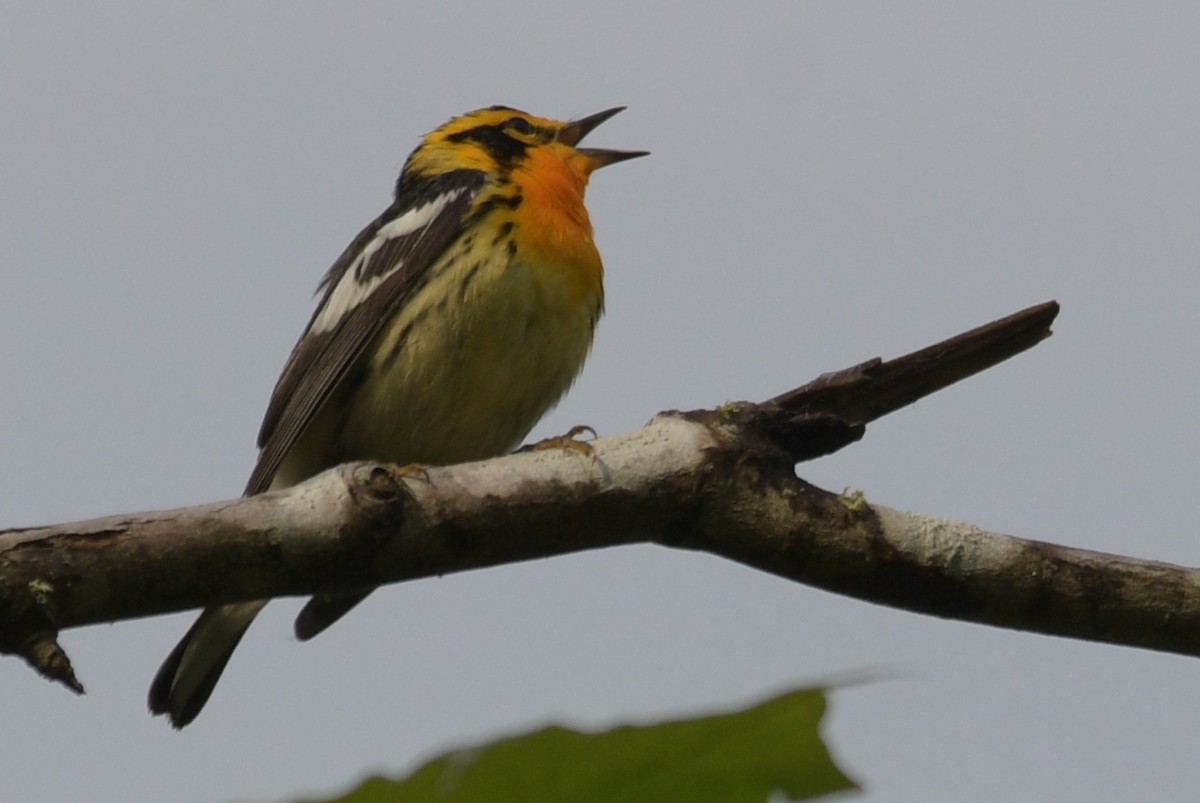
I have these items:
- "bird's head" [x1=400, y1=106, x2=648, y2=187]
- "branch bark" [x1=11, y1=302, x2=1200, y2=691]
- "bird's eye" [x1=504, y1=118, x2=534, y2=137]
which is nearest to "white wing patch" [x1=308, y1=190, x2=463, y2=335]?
"bird's head" [x1=400, y1=106, x2=648, y2=187]

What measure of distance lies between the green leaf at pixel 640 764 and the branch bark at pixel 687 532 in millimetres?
1723

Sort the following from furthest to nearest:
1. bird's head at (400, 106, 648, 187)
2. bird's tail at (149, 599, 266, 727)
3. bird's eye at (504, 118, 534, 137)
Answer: bird's eye at (504, 118, 534, 137) → bird's head at (400, 106, 648, 187) → bird's tail at (149, 599, 266, 727)

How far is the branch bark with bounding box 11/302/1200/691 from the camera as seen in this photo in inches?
101

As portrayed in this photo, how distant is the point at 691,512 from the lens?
2.93m

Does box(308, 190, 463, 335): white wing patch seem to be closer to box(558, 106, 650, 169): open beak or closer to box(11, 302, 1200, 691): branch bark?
box(558, 106, 650, 169): open beak

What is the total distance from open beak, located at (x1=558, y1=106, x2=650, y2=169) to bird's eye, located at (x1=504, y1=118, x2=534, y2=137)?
135 mm

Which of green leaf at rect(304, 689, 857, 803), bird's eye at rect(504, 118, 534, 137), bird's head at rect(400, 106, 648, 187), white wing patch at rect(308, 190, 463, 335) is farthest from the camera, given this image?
bird's eye at rect(504, 118, 534, 137)

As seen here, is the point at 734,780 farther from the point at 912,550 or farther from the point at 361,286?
the point at 361,286

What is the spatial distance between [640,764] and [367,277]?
14.1ft

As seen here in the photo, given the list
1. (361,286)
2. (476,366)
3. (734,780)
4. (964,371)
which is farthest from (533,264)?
(734,780)

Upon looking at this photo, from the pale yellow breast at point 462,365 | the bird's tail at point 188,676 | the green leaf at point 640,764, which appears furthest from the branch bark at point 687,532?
the bird's tail at point 188,676

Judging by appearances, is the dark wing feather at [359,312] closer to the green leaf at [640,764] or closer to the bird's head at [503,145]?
the bird's head at [503,145]

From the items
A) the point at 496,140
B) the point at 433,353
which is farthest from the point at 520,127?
the point at 433,353

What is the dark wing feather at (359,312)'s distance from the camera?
4.68 m
